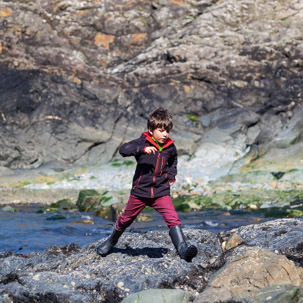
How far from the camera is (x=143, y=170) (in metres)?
5.59

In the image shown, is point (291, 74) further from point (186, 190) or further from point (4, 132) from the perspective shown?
point (4, 132)

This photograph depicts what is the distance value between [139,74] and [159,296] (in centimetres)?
2411

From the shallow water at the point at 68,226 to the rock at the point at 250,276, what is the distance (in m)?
4.51

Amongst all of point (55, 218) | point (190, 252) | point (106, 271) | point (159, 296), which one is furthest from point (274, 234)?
point (55, 218)

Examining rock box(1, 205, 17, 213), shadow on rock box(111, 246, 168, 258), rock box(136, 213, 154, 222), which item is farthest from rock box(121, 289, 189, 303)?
rock box(1, 205, 17, 213)

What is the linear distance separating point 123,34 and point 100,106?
8.67 metres

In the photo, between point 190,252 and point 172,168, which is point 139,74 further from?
point 190,252

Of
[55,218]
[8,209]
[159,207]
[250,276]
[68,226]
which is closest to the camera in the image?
[250,276]

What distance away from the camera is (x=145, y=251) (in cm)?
602

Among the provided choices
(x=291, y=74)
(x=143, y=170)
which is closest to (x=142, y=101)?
(x=291, y=74)

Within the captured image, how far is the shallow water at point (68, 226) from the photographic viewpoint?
9.23 metres

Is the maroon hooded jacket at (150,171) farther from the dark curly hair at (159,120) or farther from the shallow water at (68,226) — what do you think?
the shallow water at (68,226)

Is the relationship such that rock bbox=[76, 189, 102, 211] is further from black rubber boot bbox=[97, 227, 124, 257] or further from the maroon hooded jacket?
the maroon hooded jacket

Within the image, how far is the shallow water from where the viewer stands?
30.3ft
